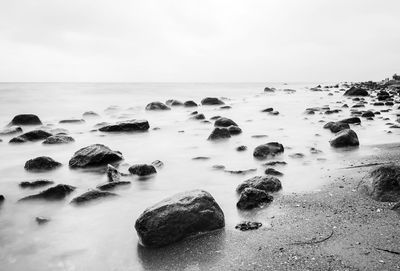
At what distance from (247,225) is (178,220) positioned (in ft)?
2.26

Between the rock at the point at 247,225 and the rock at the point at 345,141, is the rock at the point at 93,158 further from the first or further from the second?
the rock at the point at 345,141

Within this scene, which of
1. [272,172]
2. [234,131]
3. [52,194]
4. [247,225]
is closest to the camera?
[247,225]

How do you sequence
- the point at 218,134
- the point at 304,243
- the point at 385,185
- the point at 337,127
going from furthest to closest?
the point at 337,127 → the point at 218,134 → the point at 385,185 → the point at 304,243

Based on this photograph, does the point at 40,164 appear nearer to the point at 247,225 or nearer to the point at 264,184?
the point at 264,184

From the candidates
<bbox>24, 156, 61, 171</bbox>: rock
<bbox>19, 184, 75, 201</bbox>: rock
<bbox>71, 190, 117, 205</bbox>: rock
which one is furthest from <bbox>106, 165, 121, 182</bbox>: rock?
<bbox>24, 156, 61, 171</bbox>: rock

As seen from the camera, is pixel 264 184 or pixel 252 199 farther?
pixel 264 184

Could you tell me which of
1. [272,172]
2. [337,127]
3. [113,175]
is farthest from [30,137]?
[337,127]

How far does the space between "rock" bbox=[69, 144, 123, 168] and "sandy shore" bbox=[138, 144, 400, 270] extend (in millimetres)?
3037

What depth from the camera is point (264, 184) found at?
4.02 meters

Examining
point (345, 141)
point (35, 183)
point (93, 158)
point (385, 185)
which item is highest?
point (385, 185)

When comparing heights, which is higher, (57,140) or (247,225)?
(247,225)

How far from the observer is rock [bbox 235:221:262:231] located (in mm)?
3086

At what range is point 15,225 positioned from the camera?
342cm

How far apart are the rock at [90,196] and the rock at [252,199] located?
1652 millimetres
